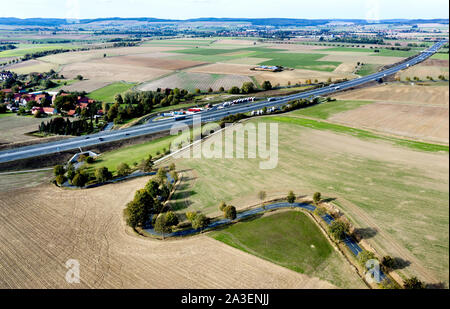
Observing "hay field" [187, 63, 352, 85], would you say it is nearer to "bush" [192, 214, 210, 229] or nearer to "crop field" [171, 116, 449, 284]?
"crop field" [171, 116, 449, 284]

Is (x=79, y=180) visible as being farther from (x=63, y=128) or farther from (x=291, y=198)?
(x=63, y=128)

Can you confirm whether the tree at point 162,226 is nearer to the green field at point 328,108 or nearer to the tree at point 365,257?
the tree at point 365,257

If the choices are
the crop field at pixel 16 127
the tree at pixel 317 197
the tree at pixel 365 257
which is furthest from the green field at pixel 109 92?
the tree at pixel 365 257

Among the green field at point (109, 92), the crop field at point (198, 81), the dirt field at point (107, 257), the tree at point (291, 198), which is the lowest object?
the dirt field at point (107, 257)

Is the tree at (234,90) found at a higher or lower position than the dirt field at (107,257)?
higher

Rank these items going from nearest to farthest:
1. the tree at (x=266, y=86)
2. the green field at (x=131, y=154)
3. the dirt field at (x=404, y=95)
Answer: the dirt field at (x=404, y=95)
the green field at (x=131, y=154)
the tree at (x=266, y=86)

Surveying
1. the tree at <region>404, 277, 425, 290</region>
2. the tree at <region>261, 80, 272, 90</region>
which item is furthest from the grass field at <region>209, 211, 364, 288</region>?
the tree at <region>261, 80, 272, 90</region>
